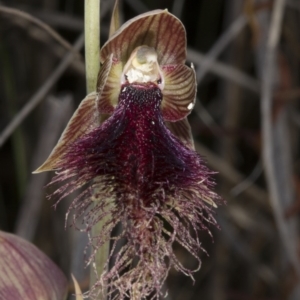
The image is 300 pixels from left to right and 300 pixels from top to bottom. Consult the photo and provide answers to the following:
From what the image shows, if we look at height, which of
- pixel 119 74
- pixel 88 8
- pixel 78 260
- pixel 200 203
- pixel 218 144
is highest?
pixel 88 8

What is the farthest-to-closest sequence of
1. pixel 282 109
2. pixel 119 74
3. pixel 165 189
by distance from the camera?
pixel 282 109 → pixel 119 74 → pixel 165 189

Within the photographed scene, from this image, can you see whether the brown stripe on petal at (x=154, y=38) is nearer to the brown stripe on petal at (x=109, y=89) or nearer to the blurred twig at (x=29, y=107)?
the brown stripe on petal at (x=109, y=89)

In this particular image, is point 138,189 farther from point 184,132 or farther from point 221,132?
point 221,132

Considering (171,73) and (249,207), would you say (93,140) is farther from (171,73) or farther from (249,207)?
(249,207)

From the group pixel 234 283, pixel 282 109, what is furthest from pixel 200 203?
pixel 234 283

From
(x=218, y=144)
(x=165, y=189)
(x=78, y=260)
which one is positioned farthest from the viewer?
(x=218, y=144)

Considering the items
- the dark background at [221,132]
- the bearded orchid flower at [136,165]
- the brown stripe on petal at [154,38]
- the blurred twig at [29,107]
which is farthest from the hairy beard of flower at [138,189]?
the dark background at [221,132]

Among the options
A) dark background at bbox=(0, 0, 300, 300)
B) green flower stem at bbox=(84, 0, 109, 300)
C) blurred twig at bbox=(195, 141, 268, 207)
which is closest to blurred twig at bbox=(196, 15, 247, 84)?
dark background at bbox=(0, 0, 300, 300)

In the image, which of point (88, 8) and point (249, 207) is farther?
point (249, 207)
